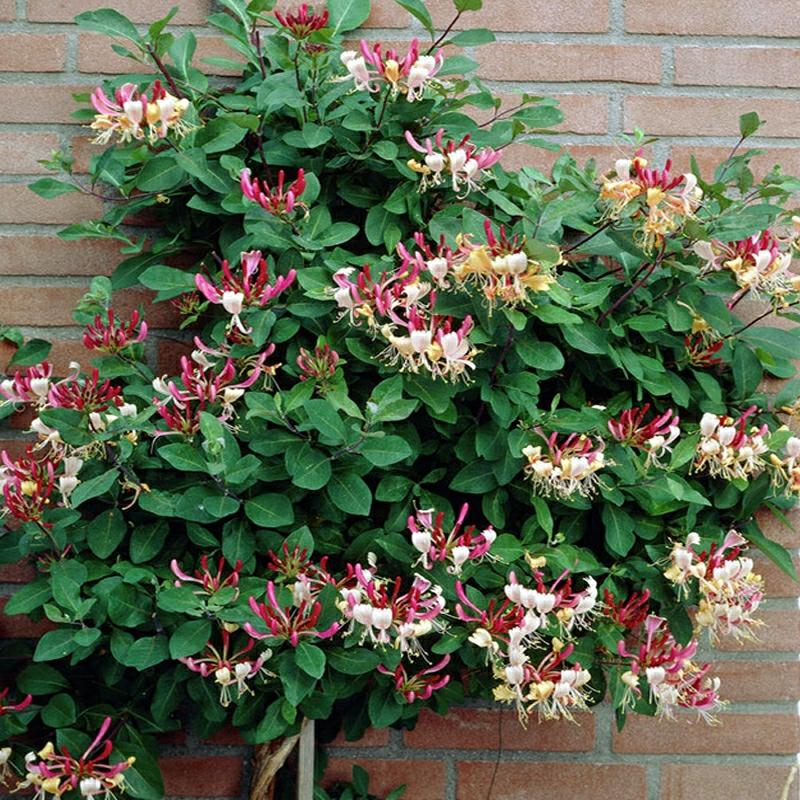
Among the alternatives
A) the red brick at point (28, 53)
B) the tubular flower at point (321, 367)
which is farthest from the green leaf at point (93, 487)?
the red brick at point (28, 53)

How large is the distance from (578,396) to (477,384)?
191mm

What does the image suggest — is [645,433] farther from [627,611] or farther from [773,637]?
[773,637]

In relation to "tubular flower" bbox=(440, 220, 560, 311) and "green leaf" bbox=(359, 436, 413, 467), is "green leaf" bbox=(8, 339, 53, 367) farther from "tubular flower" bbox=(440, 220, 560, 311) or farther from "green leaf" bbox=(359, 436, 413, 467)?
"tubular flower" bbox=(440, 220, 560, 311)

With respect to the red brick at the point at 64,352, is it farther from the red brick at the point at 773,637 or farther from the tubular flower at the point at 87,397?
the red brick at the point at 773,637

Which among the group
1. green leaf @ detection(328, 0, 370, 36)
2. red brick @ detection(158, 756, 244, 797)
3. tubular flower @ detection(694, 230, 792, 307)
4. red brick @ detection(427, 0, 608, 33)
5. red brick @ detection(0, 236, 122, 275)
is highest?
red brick @ detection(427, 0, 608, 33)

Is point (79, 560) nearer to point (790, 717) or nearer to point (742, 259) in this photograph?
point (742, 259)

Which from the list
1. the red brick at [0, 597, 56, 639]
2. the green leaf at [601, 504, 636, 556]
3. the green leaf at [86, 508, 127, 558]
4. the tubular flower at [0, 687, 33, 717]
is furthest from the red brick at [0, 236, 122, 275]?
the green leaf at [601, 504, 636, 556]

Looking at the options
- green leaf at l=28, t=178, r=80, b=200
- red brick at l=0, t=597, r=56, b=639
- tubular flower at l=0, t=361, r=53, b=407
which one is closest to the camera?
tubular flower at l=0, t=361, r=53, b=407

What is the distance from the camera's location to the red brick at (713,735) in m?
1.83

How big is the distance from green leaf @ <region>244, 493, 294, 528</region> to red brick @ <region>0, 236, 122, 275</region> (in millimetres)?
537

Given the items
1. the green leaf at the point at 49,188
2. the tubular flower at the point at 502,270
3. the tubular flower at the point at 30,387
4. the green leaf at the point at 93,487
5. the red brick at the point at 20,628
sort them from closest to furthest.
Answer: the tubular flower at the point at 502,270, the green leaf at the point at 93,487, the tubular flower at the point at 30,387, the green leaf at the point at 49,188, the red brick at the point at 20,628

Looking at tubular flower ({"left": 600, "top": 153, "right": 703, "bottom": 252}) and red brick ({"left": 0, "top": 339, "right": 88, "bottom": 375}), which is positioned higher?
tubular flower ({"left": 600, "top": 153, "right": 703, "bottom": 252})

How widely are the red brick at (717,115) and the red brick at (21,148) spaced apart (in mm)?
982

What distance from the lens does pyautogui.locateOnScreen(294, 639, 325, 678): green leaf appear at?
55.2 inches
